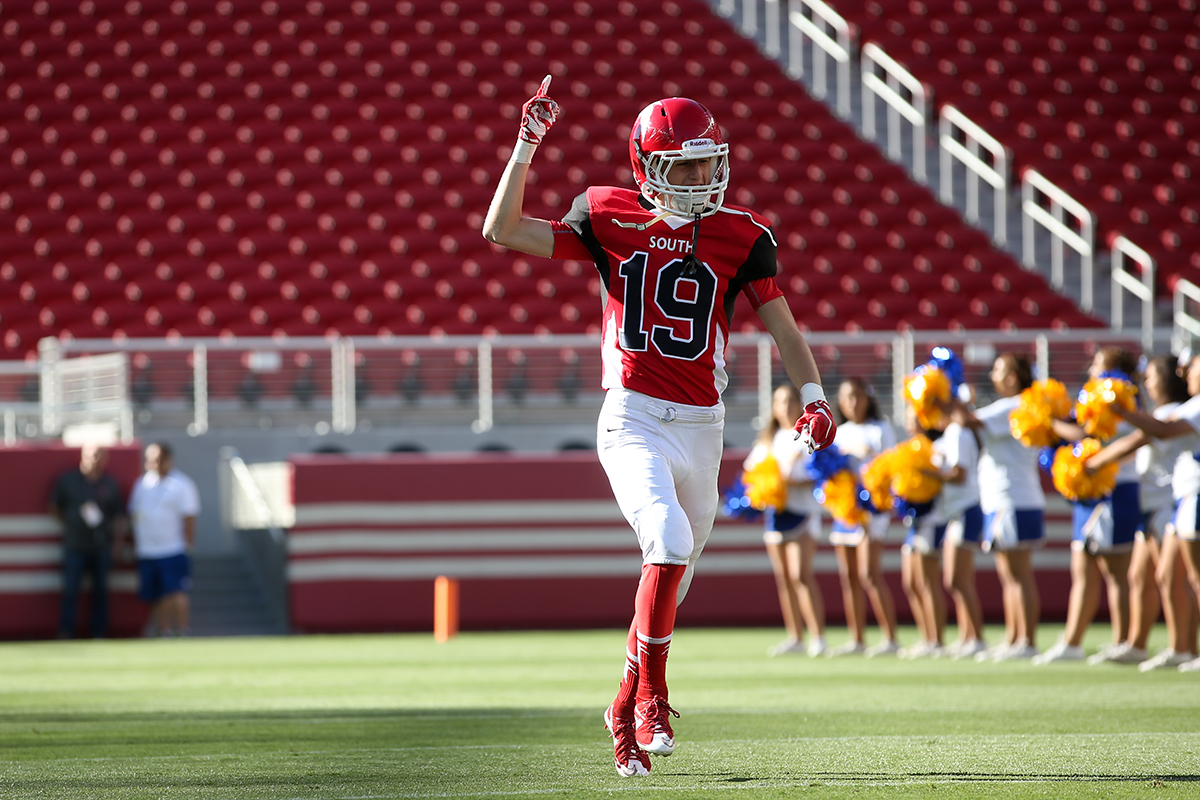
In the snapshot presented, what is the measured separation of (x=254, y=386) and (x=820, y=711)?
9.25 m

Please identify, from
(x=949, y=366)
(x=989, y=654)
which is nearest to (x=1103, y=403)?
(x=949, y=366)

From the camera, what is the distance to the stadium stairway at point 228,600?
14.6 metres

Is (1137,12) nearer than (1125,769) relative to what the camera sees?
No

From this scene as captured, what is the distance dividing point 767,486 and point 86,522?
6358 mm

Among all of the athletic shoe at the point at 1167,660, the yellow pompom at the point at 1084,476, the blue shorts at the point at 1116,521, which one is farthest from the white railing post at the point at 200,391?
the athletic shoe at the point at 1167,660

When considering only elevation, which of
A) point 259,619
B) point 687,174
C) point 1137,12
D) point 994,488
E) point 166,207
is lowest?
point 259,619

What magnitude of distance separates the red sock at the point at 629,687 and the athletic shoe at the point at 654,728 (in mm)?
35

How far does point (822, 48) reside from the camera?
23.5 meters

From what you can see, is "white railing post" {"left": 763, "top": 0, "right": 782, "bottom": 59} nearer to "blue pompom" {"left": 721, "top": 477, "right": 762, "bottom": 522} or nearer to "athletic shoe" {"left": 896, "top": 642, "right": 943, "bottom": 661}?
"blue pompom" {"left": 721, "top": 477, "right": 762, "bottom": 522}

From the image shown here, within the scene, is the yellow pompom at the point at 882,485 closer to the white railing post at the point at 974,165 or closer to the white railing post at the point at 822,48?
Answer: the white railing post at the point at 974,165

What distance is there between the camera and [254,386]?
14.9 m

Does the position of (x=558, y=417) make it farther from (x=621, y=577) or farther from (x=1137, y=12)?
(x=1137, y=12)

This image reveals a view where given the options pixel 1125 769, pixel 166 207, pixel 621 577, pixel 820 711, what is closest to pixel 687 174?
pixel 1125 769

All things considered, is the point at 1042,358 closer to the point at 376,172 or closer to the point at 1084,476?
the point at 1084,476
